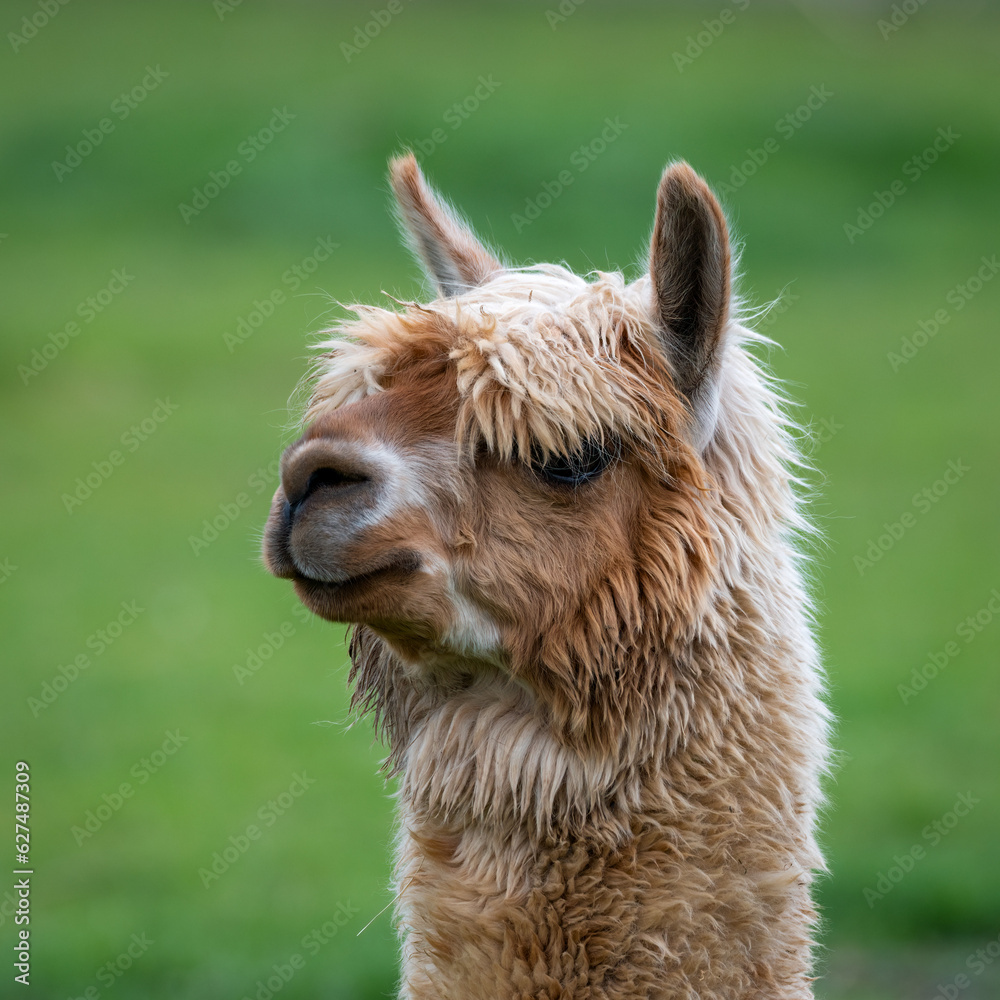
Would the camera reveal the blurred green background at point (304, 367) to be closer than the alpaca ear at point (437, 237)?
No

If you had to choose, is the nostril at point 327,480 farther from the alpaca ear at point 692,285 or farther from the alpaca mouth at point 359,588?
the alpaca ear at point 692,285

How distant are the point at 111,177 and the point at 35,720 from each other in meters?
12.8

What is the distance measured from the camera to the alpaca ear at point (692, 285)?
237cm

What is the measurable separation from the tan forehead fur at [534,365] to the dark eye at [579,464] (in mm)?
22

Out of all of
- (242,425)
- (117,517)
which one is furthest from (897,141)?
(117,517)

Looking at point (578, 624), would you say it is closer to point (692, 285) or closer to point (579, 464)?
point (579, 464)

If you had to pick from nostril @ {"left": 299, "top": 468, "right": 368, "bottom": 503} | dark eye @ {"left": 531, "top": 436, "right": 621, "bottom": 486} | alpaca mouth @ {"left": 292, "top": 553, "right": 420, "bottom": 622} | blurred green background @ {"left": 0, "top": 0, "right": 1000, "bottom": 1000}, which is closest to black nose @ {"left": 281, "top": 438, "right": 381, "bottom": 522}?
nostril @ {"left": 299, "top": 468, "right": 368, "bottom": 503}

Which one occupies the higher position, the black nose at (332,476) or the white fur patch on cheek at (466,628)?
the black nose at (332,476)

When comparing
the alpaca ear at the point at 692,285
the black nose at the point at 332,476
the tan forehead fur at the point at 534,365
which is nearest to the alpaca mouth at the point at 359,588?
the black nose at the point at 332,476

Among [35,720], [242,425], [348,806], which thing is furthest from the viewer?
[242,425]

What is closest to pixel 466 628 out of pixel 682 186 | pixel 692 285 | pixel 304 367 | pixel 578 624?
pixel 578 624

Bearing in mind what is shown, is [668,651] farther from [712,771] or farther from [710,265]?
[710,265]

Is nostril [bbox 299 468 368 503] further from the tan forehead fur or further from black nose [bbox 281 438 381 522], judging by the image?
the tan forehead fur

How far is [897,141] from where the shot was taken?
1961 centimetres
